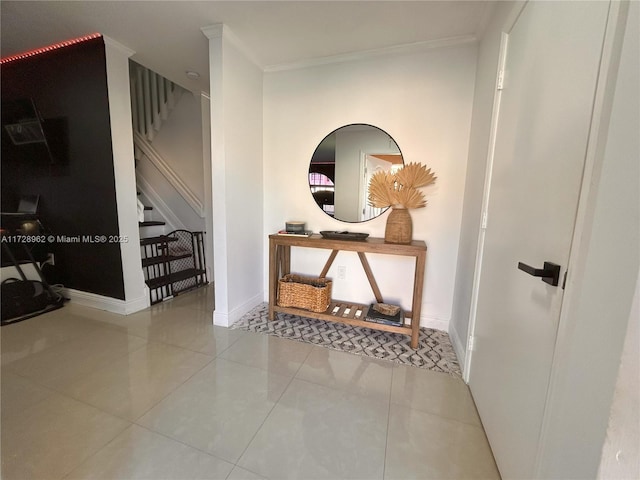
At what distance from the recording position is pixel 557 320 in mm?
716

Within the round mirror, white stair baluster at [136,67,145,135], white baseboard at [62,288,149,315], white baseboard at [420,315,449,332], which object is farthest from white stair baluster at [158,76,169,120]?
white baseboard at [420,315,449,332]

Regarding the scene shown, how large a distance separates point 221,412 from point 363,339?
1.15 meters

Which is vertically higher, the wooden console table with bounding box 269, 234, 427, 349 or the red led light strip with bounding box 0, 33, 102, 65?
the red led light strip with bounding box 0, 33, 102, 65

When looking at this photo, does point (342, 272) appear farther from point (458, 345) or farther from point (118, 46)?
point (118, 46)

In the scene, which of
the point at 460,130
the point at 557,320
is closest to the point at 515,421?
the point at 557,320

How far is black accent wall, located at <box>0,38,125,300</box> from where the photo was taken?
6.95 ft

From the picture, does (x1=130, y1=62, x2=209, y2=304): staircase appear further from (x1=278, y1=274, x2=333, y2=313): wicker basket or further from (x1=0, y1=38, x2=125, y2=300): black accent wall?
(x1=278, y1=274, x2=333, y2=313): wicker basket

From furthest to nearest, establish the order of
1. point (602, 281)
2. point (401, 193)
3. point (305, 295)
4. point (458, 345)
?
point (305, 295) < point (401, 193) < point (458, 345) < point (602, 281)

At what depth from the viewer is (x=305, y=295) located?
2.14 m

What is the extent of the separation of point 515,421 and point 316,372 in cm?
104

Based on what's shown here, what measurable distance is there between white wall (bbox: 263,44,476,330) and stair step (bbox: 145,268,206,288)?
1260 mm

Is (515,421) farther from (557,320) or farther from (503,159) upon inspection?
(503,159)

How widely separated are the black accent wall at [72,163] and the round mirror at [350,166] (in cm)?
188

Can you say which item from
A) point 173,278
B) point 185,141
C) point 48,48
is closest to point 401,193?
point 173,278
